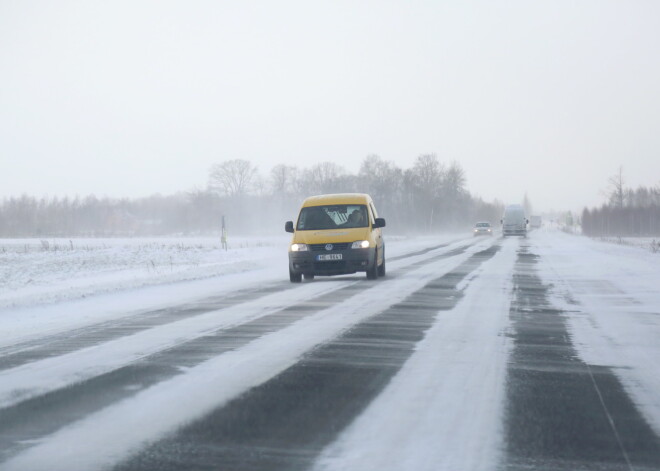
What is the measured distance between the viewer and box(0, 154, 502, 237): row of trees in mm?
124188

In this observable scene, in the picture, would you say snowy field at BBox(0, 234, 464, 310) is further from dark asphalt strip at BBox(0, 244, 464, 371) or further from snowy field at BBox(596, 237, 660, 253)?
snowy field at BBox(596, 237, 660, 253)

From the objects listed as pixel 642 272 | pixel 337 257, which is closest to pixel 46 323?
pixel 337 257

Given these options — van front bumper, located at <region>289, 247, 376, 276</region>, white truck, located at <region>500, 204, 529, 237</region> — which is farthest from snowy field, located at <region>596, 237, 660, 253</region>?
van front bumper, located at <region>289, 247, 376, 276</region>

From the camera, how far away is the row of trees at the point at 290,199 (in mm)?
124188

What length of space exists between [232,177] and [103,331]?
116327 millimetres

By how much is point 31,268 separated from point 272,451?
105ft

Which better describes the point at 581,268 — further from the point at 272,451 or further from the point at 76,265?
the point at 76,265

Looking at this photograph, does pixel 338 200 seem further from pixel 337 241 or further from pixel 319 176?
pixel 319 176

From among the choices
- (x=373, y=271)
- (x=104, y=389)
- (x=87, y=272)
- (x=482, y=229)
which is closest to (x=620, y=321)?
(x=104, y=389)

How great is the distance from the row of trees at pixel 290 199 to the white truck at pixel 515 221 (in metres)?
45.0

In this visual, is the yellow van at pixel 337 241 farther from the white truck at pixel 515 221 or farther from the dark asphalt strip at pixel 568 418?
the white truck at pixel 515 221

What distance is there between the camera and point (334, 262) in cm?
1745

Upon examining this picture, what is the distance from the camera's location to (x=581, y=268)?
2184 cm

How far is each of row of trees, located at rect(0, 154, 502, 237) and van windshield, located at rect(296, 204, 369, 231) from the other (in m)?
97.0
